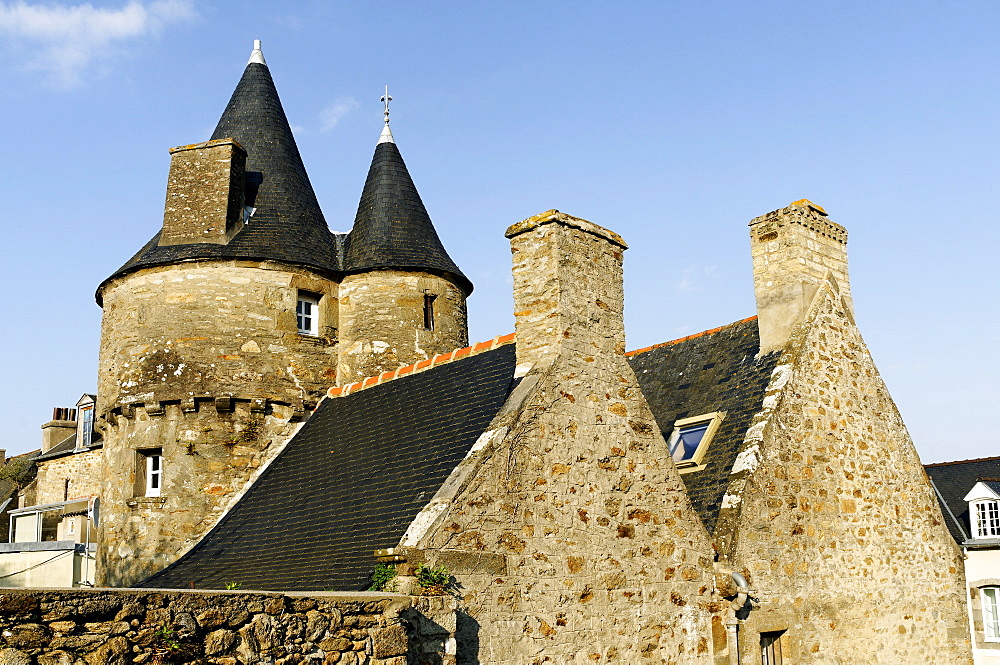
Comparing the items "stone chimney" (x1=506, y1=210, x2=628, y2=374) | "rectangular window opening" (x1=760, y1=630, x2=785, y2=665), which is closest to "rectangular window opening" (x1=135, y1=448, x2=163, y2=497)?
"stone chimney" (x1=506, y1=210, x2=628, y2=374)

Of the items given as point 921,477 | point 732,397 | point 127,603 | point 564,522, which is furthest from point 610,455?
point 921,477

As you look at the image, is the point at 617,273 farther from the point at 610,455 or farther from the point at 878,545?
the point at 878,545

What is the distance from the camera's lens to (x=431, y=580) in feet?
24.3

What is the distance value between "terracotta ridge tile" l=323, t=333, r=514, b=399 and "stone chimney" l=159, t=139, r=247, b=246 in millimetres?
2880

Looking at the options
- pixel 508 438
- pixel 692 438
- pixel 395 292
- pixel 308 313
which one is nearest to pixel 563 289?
pixel 508 438

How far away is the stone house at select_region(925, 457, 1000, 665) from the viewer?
59.0 ft

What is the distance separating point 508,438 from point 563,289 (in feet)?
5.71

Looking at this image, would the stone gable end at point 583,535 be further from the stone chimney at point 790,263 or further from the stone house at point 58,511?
the stone house at point 58,511

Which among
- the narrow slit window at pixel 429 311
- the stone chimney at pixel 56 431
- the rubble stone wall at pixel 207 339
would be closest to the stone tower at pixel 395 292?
the narrow slit window at pixel 429 311

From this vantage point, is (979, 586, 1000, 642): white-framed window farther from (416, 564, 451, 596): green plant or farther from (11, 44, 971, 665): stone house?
→ (416, 564, 451, 596): green plant

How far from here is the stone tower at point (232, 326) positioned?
44.2 feet

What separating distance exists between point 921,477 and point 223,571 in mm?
8978

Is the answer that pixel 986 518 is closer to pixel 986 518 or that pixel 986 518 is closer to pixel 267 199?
pixel 986 518

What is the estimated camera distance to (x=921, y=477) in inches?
502
